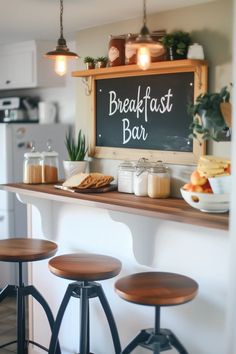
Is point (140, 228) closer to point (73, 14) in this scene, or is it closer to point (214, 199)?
point (214, 199)

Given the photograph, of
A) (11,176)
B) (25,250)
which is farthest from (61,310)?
(11,176)

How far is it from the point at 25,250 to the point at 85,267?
424mm

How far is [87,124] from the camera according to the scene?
3.27 meters

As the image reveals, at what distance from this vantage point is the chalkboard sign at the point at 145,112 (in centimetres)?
272

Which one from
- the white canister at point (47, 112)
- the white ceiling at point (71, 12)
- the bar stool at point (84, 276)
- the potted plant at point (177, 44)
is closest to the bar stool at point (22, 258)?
the bar stool at point (84, 276)

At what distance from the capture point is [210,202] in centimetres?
216

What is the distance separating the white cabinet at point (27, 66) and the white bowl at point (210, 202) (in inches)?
103

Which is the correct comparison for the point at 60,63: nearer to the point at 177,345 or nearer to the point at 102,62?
the point at 102,62

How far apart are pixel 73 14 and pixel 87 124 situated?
2.18ft

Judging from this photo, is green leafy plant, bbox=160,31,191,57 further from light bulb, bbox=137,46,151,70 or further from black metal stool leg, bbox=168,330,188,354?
black metal stool leg, bbox=168,330,188,354

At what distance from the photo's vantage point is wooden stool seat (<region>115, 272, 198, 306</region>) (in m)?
1.92

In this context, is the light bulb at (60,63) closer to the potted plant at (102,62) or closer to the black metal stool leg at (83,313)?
the potted plant at (102,62)

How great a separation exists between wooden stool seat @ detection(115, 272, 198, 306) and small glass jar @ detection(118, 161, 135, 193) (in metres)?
0.68

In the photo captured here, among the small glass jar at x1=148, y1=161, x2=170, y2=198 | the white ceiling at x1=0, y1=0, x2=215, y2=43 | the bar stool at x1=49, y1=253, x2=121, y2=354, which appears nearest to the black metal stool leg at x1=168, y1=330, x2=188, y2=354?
the bar stool at x1=49, y1=253, x2=121, y2=354
